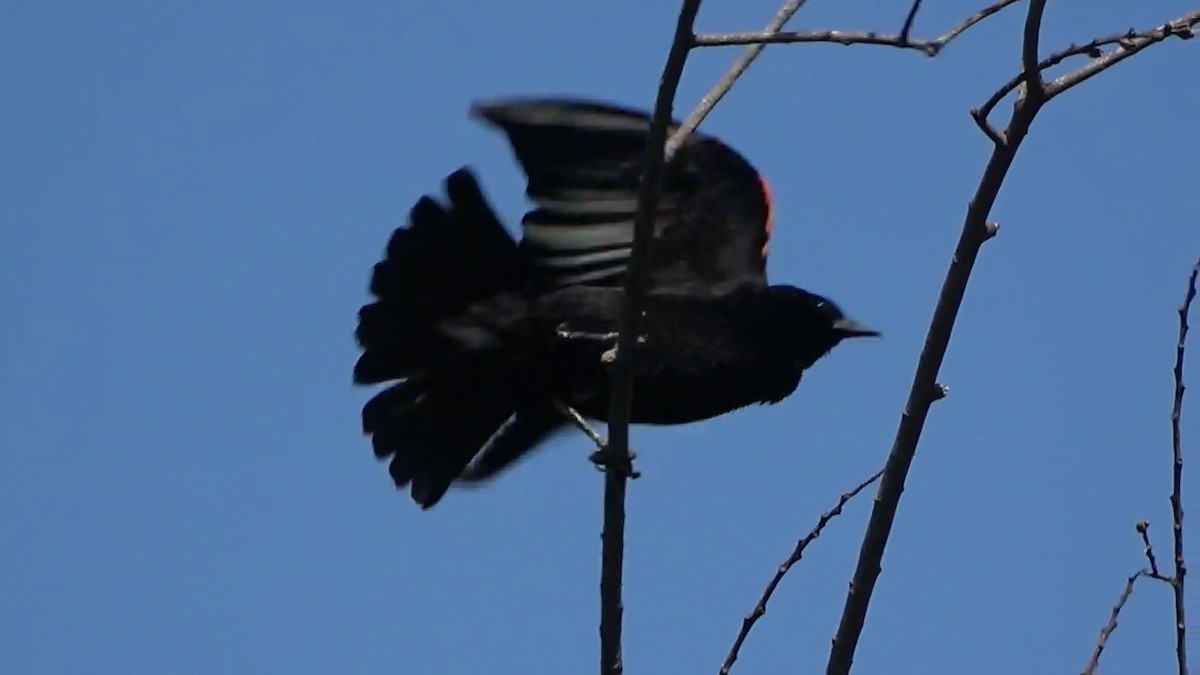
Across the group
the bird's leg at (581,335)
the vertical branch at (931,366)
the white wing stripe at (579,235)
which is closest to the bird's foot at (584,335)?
the bird's leg at (581,335)

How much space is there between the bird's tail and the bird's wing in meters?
0.13

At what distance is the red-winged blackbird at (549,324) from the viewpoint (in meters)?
4.89

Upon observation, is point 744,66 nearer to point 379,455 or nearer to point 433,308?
point 433,308

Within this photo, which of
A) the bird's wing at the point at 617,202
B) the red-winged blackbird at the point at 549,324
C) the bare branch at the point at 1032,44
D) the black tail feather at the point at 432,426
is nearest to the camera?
the bare branch at the point at 1032,44

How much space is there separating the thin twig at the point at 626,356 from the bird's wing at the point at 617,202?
1050 mm

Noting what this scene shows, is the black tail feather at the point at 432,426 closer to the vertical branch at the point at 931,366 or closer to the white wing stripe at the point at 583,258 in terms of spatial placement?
the white wing stripe at the point at 583,258

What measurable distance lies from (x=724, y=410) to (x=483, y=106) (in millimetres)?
1510

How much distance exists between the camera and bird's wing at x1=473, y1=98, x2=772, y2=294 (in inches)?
166

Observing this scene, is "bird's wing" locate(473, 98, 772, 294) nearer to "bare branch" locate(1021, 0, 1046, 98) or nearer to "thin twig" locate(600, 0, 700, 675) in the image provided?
"thin twig" locate(600, 0, 700, 675)

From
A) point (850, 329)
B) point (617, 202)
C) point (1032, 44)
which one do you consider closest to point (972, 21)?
point (1032, 44)

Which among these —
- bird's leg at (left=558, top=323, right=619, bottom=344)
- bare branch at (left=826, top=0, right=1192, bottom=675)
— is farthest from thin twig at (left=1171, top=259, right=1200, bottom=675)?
bird's leg at (left=558, top=323, right=619, bottom=344)

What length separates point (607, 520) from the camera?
314 cm

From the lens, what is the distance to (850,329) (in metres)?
5.59

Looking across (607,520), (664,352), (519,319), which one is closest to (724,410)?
(664,352)
